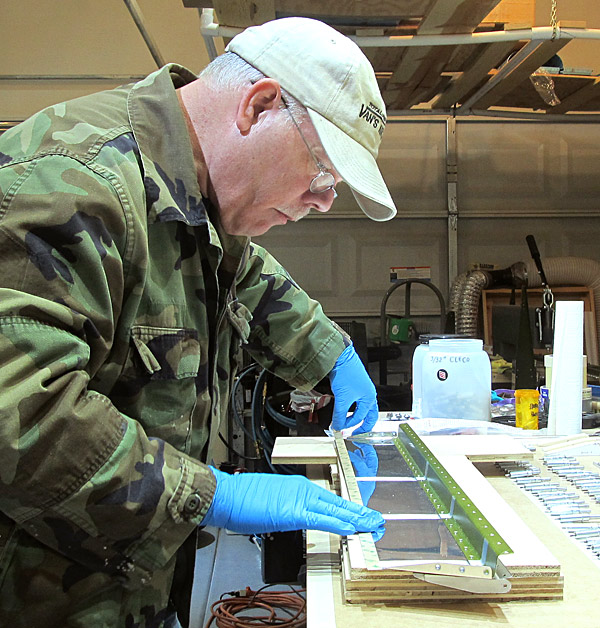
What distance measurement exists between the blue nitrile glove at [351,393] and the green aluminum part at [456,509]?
29 cm

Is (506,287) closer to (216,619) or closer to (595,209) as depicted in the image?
(595,209)

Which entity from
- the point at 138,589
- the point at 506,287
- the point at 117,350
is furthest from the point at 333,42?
the point at 506,287

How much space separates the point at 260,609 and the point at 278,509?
7.28 feet

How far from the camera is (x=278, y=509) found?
100 centimetres

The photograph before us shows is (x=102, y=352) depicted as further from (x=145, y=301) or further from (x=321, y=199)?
(x=321, y=199)

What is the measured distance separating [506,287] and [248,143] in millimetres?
4045

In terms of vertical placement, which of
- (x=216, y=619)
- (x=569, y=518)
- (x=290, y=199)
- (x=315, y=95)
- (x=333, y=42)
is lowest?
(x=216, y=619)

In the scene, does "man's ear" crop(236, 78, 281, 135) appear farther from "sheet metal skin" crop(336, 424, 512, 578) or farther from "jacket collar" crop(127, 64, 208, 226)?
"sheet metal skin" crop(336, 424, 512, 578)

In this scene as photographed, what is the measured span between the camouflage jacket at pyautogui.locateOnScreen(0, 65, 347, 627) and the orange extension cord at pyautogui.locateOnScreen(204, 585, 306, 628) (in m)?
1.84

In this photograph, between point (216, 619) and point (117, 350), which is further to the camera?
point (216, 619)

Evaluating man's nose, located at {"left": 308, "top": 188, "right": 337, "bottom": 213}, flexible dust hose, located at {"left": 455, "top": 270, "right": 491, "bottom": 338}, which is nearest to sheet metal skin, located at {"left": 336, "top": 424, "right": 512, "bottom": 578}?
man's nose, located at {"left": 308, "top": 188, "right": 337, "bottom": 213}

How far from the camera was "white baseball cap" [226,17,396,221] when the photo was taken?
1.09m

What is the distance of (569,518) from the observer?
1.18 m

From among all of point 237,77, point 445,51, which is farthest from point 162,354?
point 445,51
